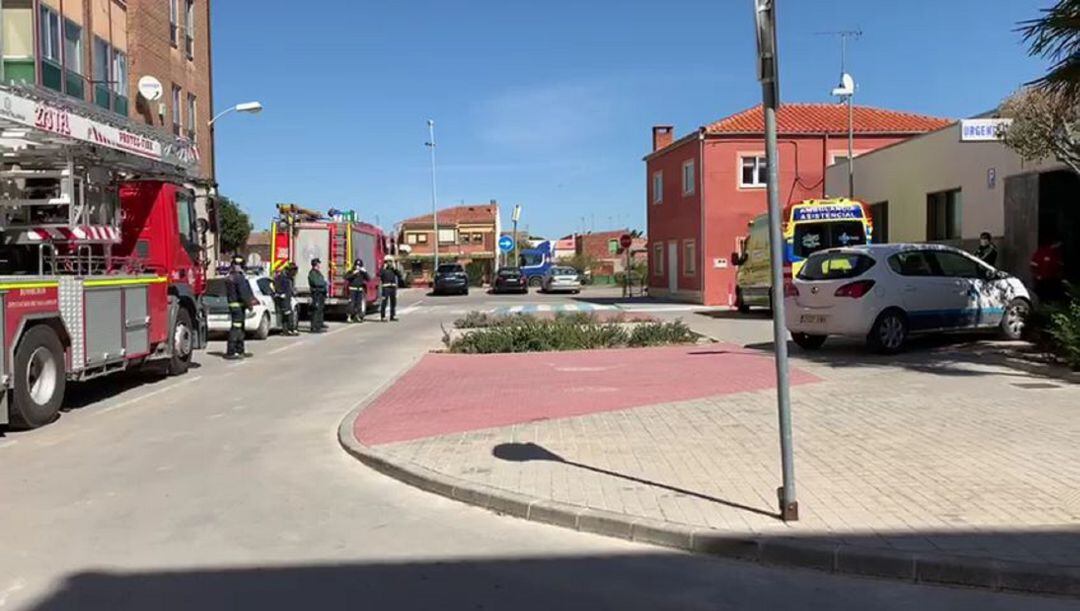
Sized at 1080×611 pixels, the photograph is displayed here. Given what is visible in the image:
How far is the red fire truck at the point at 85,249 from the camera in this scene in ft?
31.0

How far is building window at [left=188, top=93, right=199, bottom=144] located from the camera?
31484mm

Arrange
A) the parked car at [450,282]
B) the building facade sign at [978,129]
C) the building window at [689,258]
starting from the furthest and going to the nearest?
the parked car at [450,282] → the building window at [689,258] → the building facade sign at [978,129]

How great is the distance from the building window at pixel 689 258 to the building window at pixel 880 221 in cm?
736

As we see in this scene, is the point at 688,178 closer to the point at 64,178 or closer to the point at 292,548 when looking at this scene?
the point at 64,178

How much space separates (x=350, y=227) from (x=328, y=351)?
29.0 feet

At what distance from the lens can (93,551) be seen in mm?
5359

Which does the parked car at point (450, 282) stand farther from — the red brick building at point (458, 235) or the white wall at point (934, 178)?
the red brick building at point (458, 235)

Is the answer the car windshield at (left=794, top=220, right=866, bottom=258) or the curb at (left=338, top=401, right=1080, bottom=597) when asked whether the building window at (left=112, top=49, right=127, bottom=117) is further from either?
the curb at (left=338, top=401, right=1080, bottom=597)

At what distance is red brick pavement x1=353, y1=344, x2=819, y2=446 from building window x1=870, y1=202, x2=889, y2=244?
11132 millimetres

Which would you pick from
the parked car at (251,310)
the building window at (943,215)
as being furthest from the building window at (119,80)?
the building window at (943,215)

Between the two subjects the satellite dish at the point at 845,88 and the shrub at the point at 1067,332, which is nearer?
the shrub at the point at 1067,332

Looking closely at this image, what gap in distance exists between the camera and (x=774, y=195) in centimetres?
532

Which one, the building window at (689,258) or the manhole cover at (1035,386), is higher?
the building window at (689,258)

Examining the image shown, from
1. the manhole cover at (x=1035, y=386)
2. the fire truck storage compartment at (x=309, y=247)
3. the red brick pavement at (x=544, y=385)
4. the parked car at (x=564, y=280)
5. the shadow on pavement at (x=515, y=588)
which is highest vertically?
the fire truck storage compartment at (x=309, y=247)
